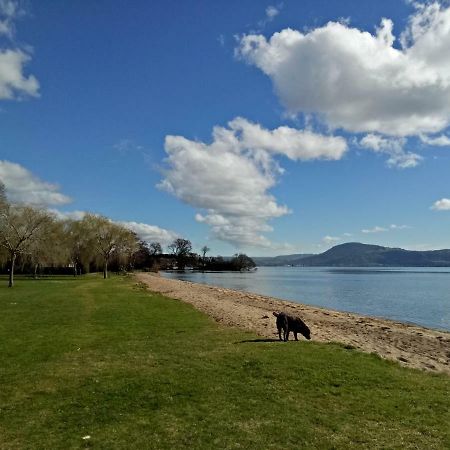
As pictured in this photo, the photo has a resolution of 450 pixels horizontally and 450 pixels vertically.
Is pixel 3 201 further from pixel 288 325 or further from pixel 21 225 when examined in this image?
pixel 288 325

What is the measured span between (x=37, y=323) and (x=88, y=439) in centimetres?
1518

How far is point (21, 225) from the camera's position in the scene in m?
52.5

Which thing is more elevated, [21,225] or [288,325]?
[21,225]

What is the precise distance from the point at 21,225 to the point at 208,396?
48.7m

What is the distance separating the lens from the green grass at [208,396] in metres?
8.20

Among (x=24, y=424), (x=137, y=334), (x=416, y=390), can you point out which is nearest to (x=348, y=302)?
(x=137, y=334)

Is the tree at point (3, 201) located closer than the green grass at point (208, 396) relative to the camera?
No

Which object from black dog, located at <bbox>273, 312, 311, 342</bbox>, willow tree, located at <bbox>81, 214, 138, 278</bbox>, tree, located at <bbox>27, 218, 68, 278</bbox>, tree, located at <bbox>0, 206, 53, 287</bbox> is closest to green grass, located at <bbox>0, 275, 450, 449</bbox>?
black dog, located at <bbox>273, 312, 311, 342</bbox>

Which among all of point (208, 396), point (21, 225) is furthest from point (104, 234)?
point (208, 396)

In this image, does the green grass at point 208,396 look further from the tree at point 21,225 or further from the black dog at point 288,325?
the tree at point 21,225

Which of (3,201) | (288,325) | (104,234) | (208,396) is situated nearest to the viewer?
(208,396)

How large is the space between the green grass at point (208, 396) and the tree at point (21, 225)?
37.3 metres

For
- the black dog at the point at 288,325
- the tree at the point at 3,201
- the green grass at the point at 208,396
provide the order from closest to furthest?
the green grass at the point at 208,396 → the black dog at the point at 288,325 → the tree at the point at 3,201

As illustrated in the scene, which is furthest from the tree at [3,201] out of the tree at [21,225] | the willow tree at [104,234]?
the willow tree at [104,234]
